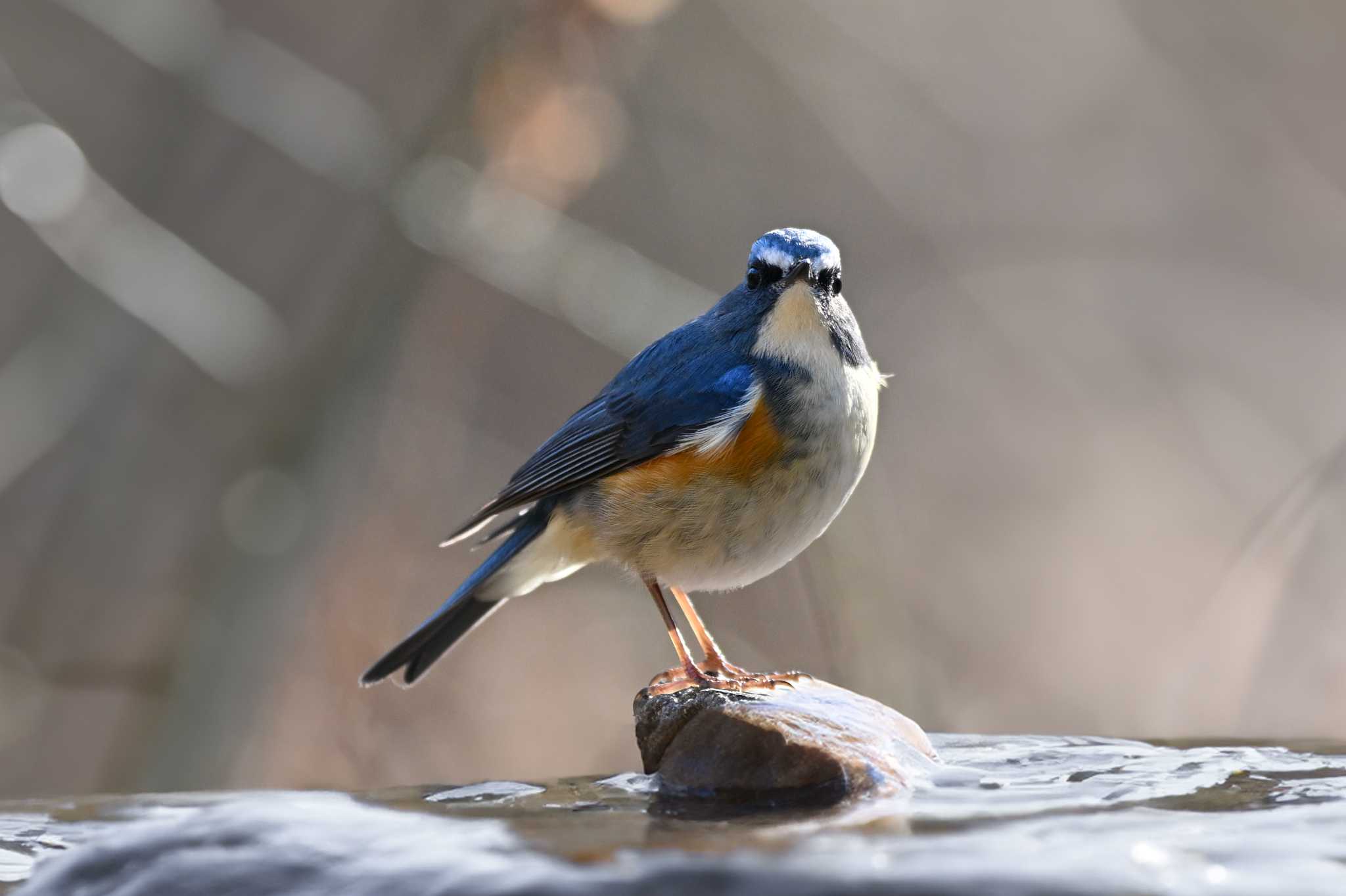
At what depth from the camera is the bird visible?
390 cm

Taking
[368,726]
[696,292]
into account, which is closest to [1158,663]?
[696,292]

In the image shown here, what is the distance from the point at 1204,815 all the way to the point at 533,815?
119cm

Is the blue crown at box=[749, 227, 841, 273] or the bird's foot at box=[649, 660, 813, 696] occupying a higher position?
the blue crown at box=[749, 227, 841, 273]

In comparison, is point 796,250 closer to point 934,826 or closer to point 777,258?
point 777,258

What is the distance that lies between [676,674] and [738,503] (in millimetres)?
587

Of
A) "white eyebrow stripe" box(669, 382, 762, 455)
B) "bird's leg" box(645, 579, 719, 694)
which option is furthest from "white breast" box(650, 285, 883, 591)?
"bird's leg" box(645, 579, 719, 694)

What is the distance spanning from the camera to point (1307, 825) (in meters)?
2.37

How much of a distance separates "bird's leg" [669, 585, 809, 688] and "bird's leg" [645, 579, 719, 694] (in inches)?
2.1

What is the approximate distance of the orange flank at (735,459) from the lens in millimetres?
3873

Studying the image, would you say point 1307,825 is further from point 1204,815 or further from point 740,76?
point 740,76

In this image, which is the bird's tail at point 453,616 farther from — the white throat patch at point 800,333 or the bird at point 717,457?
the white throat patch at point 800,333

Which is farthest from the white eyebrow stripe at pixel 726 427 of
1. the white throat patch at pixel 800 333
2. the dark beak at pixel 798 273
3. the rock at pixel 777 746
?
the rock at pixel 777 746

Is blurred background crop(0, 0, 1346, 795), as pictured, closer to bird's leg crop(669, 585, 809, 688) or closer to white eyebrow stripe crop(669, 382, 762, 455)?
bird's leg crop(669, 585, 809, 688)

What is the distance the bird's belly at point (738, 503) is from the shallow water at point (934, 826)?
0.70 metres
